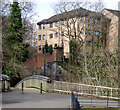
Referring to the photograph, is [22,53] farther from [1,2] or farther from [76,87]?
[76,87]

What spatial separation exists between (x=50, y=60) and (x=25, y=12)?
7.73 metres

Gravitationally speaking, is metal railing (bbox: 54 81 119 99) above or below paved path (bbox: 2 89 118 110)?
above

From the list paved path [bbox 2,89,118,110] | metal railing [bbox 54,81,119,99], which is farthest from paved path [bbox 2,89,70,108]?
metal railing [bbox 54,81,119,99]

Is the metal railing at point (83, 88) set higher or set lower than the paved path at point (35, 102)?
higher

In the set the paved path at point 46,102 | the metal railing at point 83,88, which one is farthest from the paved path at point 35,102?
the metal railing at point 83,88

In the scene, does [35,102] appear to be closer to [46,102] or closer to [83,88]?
[46,102]

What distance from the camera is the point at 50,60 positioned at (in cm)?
3700

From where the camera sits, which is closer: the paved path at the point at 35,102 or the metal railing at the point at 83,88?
the paved path at the point at 35,102

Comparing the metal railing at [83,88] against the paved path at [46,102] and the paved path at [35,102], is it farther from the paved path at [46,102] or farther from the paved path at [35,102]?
the paved path at [35,102]

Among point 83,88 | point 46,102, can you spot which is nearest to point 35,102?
point 46,102

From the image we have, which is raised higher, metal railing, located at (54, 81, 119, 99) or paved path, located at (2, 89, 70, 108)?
metal railing, located at (54, 81, 119, 99)

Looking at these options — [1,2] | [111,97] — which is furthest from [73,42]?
[111,97]

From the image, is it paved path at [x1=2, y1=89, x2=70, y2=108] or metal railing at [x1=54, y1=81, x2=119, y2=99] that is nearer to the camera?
paved path at [x1=2, y1=89, x2=70, y2=108]

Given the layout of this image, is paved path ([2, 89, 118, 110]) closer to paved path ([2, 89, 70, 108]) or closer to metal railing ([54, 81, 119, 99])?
paved path ([2, 89, 70, 108])
